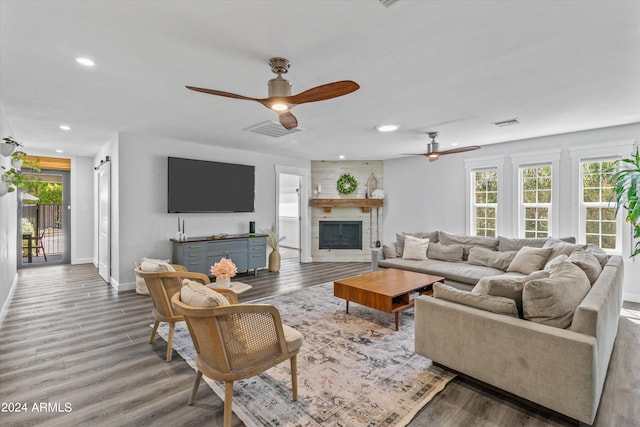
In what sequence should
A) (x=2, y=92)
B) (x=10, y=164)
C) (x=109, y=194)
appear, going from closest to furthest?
(x=2, y=92) < (x=10, y=164) < (x=109, y=194)

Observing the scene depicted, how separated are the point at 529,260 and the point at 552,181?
1822mm

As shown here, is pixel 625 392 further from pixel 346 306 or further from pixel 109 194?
pixel 109 194

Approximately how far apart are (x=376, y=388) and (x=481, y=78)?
2.85 m

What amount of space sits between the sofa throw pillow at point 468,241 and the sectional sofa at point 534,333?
6.41 ft

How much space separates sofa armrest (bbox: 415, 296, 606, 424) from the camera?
182 cm

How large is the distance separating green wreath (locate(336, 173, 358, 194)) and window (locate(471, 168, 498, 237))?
2.78 m

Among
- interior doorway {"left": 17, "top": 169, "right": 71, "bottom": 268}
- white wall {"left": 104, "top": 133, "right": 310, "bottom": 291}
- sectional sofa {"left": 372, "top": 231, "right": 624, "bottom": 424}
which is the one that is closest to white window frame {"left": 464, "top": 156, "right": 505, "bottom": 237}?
sectional sofa {"left": 372, "top": 231, "right": 624, "bottom": 424}

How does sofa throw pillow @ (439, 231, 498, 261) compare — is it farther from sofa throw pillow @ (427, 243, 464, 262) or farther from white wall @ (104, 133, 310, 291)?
white wall @ (104, 133, 310, 291)

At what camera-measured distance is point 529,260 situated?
4184 mm

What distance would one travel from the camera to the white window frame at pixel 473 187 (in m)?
5.71

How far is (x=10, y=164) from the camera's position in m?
4.26

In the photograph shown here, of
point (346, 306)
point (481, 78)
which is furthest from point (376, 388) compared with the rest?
point (481, 78)

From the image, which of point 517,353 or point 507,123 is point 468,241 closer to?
point 507,123

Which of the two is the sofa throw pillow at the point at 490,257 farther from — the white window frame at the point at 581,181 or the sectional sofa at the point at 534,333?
the sectional sofa at the point at 534,333
